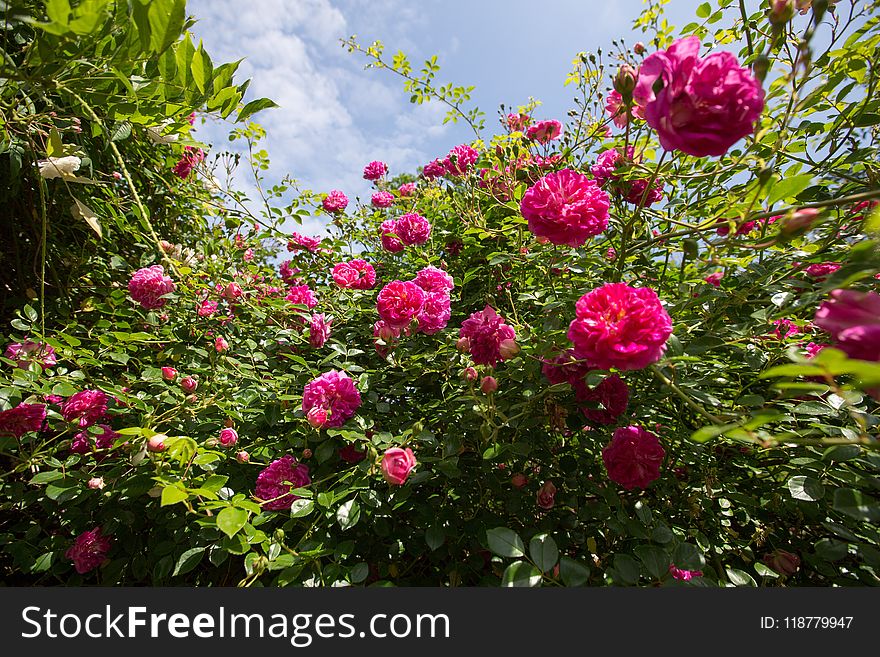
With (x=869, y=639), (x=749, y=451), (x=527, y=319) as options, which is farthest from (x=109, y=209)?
(x=869, y=639)

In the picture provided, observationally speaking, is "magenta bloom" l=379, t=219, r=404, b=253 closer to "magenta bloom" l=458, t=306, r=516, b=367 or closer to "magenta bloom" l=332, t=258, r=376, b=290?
"magenta bloom" l=332, t=258, r=376, b=290

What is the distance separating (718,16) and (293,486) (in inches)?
63.5

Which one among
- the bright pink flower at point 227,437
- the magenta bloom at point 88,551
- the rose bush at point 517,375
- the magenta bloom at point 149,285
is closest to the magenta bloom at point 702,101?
the rose bush at point 517,375

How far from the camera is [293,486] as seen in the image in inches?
37.8

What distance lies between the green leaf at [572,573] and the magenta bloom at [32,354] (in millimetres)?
1422

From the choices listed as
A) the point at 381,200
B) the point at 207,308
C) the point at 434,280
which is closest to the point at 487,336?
the point at 434,280

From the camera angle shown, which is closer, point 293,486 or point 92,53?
point 92,53

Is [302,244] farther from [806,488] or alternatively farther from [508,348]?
[806,488]

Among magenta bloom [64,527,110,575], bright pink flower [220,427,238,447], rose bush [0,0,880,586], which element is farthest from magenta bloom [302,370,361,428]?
magenta bloom [64,527,110,575]

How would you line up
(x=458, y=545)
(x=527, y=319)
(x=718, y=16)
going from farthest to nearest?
(x=527, y=319)
(x=718, y=16)
(x=458, y=545)

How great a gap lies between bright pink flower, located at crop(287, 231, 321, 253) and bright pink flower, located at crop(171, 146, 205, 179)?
0.51m

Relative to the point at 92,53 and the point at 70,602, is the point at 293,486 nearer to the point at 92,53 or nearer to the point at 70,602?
the point at 70,602

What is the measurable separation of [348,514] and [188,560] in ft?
1.20

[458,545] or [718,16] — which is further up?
[718,16]
